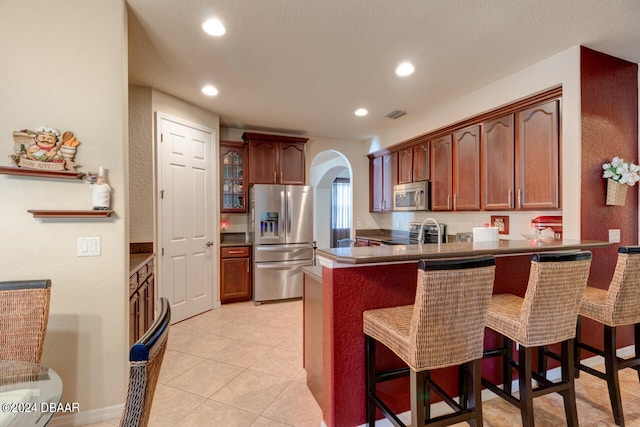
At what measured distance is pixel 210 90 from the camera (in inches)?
134

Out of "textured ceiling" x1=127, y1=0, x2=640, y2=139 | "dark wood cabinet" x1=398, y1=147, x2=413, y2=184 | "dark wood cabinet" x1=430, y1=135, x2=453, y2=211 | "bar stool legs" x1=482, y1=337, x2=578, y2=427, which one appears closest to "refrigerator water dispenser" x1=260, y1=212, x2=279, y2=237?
"textured ceiling" x1=127, y1=0, x2=640, y2=139

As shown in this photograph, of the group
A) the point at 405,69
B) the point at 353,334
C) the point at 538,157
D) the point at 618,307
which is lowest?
the point at 353,334

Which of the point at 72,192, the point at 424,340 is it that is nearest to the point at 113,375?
the point at 72,192

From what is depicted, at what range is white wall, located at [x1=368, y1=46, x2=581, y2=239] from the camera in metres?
2.46

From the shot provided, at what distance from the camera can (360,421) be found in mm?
1771

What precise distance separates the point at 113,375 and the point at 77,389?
0.19m

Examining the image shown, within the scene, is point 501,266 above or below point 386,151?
below

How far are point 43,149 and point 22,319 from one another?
3.06 feet

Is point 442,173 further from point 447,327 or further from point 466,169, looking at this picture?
point 447,327

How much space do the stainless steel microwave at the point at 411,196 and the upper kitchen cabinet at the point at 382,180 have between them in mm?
181

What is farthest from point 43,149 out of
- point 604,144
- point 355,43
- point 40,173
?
point 604,144

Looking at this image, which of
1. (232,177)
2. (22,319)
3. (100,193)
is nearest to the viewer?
(22,319)

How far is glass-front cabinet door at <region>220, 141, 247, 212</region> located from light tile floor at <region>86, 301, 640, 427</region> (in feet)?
6.41

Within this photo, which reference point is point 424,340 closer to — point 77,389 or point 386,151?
point 77,389
